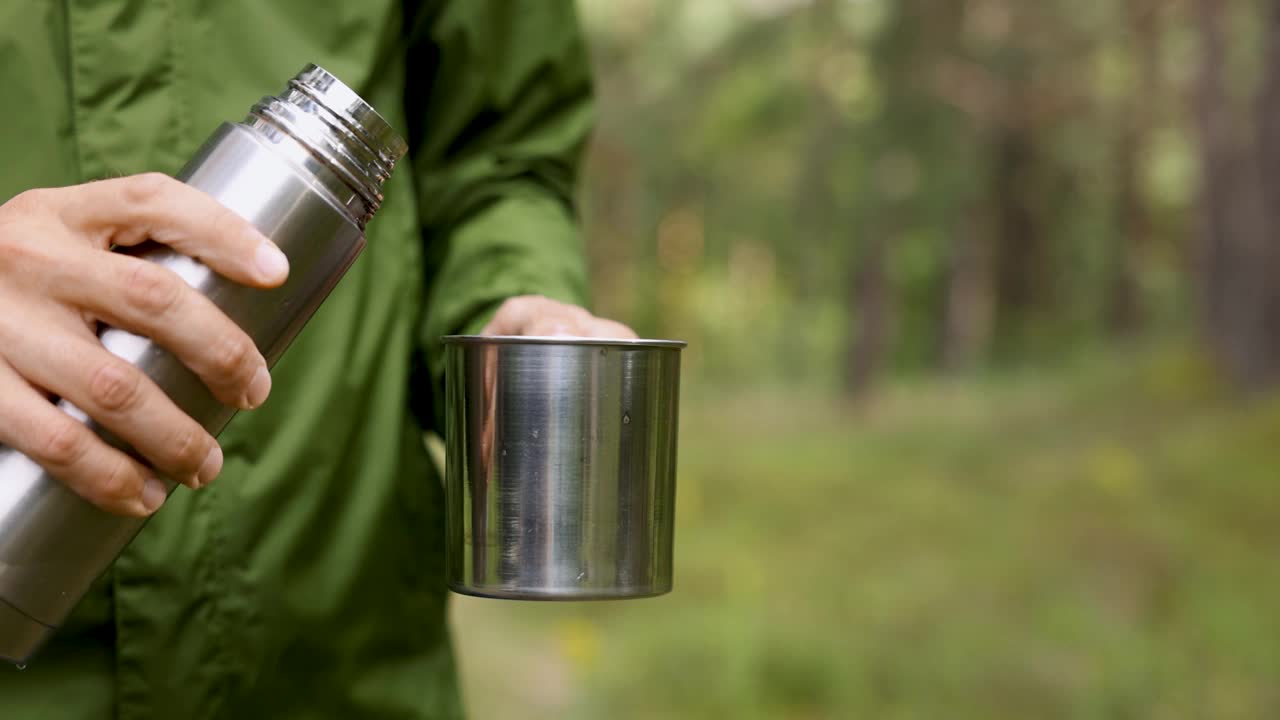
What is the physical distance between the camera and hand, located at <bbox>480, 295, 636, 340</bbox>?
101 centimetres

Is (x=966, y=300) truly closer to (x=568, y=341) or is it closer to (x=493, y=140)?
(x=493, y=140)

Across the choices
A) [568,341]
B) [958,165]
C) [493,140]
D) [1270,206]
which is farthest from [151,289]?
[958,165]

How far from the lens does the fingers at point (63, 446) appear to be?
0.73 metres

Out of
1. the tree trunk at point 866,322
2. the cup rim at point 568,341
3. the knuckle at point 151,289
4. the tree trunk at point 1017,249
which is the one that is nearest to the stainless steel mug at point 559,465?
the cup rim at point 568,341

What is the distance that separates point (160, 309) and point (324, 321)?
0.38m

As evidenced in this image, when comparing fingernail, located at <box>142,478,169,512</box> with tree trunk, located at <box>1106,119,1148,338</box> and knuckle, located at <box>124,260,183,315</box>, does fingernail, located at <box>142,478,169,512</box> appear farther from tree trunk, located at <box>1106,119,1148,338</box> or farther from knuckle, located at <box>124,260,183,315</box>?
tree trunk, located at <box>1106,119,1148,338</box>

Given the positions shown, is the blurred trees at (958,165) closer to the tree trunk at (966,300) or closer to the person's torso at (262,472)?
the tree trunk at (966,300)

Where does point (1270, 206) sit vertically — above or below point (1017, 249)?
below

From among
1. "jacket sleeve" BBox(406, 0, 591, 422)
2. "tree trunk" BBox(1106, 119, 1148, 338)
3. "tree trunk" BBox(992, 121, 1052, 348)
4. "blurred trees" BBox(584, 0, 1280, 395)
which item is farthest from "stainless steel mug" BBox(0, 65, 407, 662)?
"tree trunk" BBox(1106, 119, 1148, 338)

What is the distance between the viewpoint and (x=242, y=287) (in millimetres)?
782

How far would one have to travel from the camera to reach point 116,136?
1.02m

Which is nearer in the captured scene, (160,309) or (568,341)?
(160,309)

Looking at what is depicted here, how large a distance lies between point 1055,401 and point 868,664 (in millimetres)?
4022

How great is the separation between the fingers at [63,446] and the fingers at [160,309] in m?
0.05
